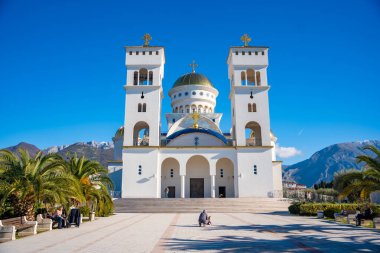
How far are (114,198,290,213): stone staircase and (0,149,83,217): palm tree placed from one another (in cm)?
1096

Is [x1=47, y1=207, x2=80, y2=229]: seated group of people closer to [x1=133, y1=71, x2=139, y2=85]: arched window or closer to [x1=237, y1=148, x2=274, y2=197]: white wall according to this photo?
[x1=237, y1=148, x2=274, y2=197]: white wall

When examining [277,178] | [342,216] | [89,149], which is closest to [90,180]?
[342,216]

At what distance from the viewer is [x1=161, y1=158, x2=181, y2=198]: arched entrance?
3178 centimetres

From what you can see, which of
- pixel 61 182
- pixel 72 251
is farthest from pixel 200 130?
pixel 72 251

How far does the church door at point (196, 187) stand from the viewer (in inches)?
1242

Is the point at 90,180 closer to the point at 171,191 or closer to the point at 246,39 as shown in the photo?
the point at 171,191

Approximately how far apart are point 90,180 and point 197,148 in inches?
540

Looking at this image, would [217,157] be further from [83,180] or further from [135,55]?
[83,180]

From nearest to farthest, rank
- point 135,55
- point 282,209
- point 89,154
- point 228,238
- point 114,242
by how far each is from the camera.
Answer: point 114,242 → point 228,238 → point 282,209 → point 135,55 → point 89,154

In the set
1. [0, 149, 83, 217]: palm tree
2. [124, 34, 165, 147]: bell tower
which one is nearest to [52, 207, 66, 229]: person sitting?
[0, 149, 83, 217]: palm tree

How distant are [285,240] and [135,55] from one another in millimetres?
25675

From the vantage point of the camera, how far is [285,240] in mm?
9430

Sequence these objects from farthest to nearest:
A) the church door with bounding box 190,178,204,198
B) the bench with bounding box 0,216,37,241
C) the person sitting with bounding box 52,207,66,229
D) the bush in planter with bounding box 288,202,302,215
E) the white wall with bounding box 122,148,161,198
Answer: the church door with bounding box 190,178,204,198, the white wall with bounding box 122,148,161,198, the bush in planter with bounding box 288,202,302,215, the person sitting with bounding box 52,207,66,229, the bench with bounding box 0,216,37,241

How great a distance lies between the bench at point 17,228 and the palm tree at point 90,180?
442cm
